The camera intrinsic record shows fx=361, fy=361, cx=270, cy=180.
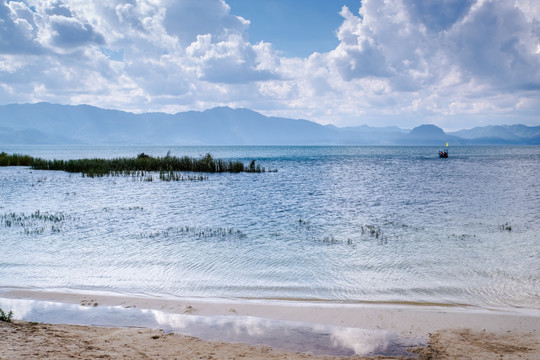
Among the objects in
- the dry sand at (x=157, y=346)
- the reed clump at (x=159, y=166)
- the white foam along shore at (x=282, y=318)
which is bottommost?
the white foam along shore at (x=282, y=318)

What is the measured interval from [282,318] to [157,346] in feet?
9.22

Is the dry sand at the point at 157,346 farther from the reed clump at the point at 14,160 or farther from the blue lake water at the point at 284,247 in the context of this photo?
the reed clump at the point at 14,160

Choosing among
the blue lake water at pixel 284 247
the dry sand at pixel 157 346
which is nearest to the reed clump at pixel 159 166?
the blue lake water at pixel 284 247

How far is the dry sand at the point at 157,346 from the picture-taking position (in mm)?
5586

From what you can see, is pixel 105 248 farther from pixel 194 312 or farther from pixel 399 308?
pixel 399 308

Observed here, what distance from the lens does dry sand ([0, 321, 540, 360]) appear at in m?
5.59

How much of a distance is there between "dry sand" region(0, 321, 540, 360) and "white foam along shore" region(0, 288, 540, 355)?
41 centimetres

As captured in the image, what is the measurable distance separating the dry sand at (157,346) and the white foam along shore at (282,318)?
41cm

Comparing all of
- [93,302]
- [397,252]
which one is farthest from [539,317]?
[93,302]

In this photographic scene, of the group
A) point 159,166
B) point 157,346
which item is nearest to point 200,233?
point 157,346

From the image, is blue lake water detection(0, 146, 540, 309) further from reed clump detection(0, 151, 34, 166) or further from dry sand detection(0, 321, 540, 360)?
reed clump detection(0, 151, 34, 166)

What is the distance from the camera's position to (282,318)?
7.85 meters

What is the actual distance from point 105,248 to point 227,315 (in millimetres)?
8153

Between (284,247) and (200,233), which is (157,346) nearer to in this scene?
(284,247)
